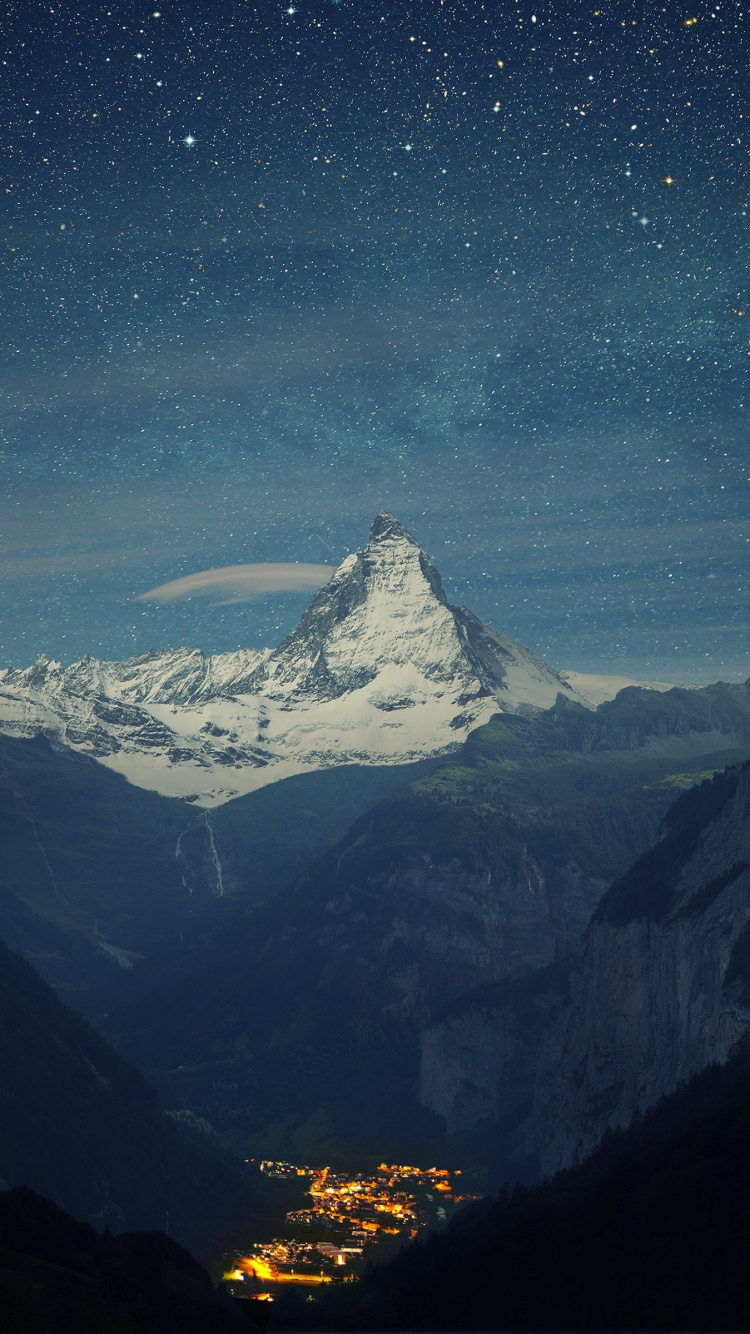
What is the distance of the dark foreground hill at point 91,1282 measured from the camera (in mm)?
113688

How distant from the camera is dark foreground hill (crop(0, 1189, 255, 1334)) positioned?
11369 centimetres

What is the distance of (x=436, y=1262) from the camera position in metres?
169

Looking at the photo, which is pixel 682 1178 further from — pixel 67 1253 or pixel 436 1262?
pixel 67 1253

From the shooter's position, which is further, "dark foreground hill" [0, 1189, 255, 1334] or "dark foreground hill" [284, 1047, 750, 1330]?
"dark foreground hill" [284, 1047, 750, 1330]

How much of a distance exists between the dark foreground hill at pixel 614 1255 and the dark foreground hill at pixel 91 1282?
58.2 ft

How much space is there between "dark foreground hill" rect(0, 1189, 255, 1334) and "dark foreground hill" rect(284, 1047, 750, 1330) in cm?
1775

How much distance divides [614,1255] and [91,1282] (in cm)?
5706

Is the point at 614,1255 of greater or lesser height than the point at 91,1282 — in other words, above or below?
below

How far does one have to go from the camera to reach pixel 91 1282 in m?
131

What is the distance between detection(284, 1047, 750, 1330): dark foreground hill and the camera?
412 feet

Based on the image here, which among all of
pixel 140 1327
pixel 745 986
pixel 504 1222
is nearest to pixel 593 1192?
pixel 504 1222

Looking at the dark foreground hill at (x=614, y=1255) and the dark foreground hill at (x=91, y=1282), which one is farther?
the dark foreground hill at (x=614, y=1255)

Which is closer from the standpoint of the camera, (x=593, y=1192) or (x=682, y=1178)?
(x=682, y=1178)

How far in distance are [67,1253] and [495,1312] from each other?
50889mm
